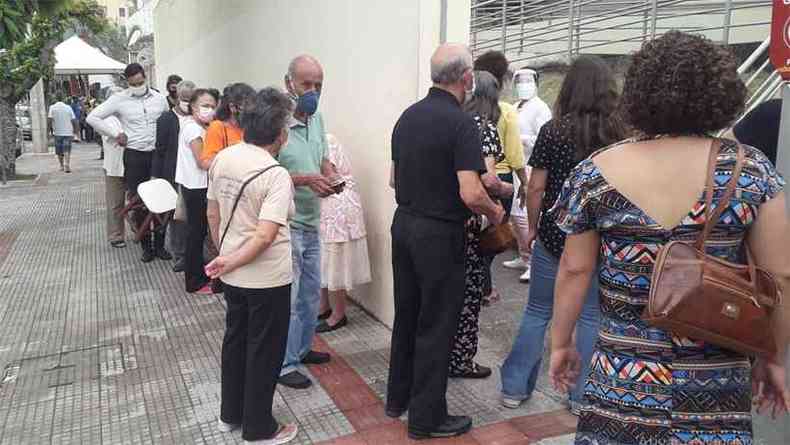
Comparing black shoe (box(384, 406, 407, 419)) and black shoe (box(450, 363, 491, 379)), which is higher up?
black shoe (box(450, 363, 491, 379))

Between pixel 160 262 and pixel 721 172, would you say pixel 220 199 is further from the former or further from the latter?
pixel 160 262

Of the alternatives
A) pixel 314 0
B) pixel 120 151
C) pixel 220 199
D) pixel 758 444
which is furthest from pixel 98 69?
pixel 758 444

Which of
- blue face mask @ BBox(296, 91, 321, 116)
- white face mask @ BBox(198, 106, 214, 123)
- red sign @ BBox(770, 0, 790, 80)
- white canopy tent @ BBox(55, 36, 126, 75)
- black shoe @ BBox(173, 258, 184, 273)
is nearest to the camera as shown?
red sign @ BBox(770, 0, 790, 80)

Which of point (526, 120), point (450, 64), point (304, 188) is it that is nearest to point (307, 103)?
point (304, 188)

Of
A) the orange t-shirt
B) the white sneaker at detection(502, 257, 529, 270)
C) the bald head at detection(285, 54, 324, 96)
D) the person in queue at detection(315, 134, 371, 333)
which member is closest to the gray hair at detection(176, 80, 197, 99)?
the orange t-shirt

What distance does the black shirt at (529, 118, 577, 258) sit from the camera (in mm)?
3256

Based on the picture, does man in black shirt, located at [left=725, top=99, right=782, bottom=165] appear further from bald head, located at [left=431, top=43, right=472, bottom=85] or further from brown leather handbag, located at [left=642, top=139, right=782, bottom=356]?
brown leather handbag, located at [left=642, top=139, right=782, bottom=356]

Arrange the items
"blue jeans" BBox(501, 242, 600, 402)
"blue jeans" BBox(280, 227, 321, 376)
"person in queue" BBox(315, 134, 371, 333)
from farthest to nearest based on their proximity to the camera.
A: "person in queue" BBox(315, 134, 371, 333), "blue jeans" BBox(280, 227, 321, 376), "blue jeans" BBox(501, 242, 600, 402)

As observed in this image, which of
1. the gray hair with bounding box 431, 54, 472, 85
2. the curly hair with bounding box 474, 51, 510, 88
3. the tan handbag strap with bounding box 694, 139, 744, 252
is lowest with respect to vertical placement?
the tan handbag strap with bounding box 694, 139, 744, 252

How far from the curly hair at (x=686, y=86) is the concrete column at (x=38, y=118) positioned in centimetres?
2149

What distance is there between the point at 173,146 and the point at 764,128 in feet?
17.7

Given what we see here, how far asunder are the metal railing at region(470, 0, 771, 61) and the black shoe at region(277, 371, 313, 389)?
17.5ft

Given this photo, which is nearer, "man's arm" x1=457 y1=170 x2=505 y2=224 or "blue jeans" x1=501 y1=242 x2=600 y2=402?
"man's arm" x1=457 y1=170 x2=505 y2=224

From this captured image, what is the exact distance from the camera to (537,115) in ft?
20.0
